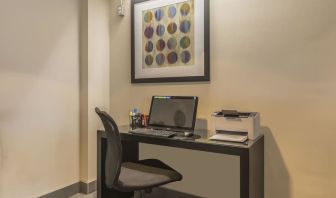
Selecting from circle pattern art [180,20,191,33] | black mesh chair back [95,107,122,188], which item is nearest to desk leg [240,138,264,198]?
black mesh chair back [95,107,122,188]

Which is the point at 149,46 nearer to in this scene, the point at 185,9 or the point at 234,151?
the point at 185,9

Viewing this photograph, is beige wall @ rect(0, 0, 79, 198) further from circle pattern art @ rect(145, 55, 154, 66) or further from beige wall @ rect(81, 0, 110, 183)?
circle pattern art @ rect(145, 55, 154, 66)

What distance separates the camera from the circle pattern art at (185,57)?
2330 millimetres

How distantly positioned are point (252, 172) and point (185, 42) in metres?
1.30

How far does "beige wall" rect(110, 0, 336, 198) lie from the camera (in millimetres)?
1805

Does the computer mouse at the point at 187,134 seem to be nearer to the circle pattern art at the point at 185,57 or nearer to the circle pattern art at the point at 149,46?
the circle pattern art at the point at 185,57

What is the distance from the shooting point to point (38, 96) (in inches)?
89.4

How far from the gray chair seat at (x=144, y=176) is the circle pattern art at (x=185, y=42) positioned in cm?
110

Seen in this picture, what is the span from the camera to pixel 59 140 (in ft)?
8.07

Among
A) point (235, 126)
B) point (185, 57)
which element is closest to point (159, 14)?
point (185, 57)

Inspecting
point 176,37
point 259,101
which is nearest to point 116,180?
point 259,101

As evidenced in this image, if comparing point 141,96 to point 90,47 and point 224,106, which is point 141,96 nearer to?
point 90,47

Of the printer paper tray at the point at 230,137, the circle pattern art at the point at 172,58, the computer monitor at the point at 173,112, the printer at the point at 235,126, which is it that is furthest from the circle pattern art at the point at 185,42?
the printer paper tray at the point at 230,137

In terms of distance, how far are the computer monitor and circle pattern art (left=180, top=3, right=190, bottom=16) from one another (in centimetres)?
80
